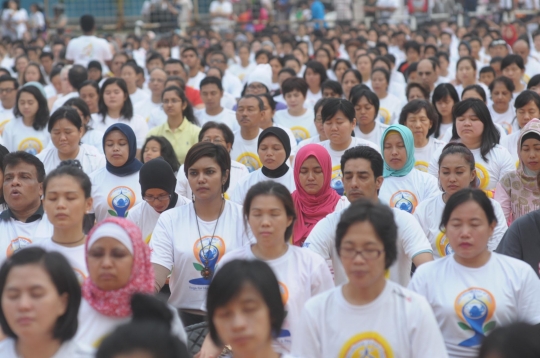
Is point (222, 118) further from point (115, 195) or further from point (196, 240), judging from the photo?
point (196, 240)

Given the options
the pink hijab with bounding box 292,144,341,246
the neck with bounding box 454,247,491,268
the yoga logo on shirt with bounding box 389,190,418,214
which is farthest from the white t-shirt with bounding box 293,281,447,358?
the yoga logo on shirt with bounding box 389,190,418,214

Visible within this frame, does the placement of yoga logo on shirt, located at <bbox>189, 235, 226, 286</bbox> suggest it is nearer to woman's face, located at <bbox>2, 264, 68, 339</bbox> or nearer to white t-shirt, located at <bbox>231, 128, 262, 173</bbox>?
woman's face, located at <bbox>2, 264, 68, 339</bbox>

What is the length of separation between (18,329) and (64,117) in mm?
4695

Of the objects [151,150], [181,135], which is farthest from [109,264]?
[181,135]

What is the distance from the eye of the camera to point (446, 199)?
20.2 ft

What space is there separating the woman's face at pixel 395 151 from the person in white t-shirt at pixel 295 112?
3553 millimetres

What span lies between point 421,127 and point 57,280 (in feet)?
17.6

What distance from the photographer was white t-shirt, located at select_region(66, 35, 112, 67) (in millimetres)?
15969

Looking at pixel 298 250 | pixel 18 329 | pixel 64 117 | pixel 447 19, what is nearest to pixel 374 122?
pixel 64 117

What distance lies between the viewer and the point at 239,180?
7742 millimetres

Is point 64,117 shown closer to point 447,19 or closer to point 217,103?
point 217,103

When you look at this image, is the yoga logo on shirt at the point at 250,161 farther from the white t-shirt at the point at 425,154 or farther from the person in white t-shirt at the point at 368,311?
the person in white t-shirt at the point at 368,311

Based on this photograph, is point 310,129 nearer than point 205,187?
No

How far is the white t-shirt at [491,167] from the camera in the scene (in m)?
7.72
